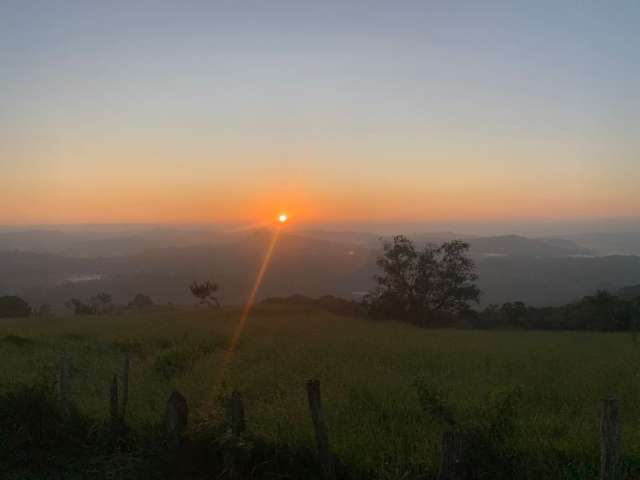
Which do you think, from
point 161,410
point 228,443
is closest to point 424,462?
point 228,443

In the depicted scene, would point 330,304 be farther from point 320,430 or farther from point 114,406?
point 320,430

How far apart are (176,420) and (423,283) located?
48123 mm

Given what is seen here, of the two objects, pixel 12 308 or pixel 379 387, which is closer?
pixel 379 387

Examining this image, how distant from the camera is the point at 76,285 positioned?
648 feet

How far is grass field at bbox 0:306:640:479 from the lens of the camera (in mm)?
8453

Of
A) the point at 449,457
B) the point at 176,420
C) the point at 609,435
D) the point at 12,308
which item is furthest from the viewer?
the point at 12,308

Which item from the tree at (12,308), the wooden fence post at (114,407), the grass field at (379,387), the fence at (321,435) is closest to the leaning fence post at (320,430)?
the fence at (321,435)

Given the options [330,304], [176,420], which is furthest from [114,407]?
[330,304]

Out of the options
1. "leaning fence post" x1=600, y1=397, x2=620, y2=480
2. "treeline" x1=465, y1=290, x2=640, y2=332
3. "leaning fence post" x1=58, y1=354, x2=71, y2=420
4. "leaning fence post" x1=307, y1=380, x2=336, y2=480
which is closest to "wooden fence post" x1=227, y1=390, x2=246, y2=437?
"leaning fence post" x1=307, y1=380, x2=336, y2=480

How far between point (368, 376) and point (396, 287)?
42586 millimetres

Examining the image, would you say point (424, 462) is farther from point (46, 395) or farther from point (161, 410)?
point (46, 395)

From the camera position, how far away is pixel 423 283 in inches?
2205

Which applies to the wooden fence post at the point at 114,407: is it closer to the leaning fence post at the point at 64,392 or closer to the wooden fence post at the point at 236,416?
the leaning fence post at the point at 64,392

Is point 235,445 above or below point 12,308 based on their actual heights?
above
